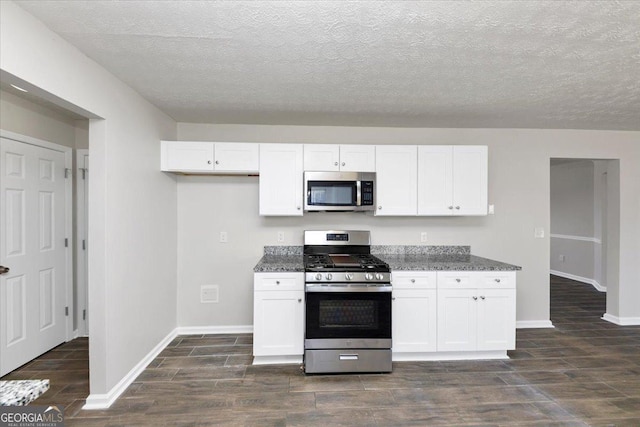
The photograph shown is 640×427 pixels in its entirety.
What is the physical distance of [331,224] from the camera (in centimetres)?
388

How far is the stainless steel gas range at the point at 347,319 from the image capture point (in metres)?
2.93

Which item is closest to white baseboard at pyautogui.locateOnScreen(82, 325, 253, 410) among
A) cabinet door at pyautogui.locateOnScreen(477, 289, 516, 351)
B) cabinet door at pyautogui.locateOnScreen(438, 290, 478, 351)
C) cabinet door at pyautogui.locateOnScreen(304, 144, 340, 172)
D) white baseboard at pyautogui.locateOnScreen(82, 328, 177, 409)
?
white baseboard at pyautogui.locateOnScreen(82, 328, 177, 409)

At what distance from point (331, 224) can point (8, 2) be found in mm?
3043

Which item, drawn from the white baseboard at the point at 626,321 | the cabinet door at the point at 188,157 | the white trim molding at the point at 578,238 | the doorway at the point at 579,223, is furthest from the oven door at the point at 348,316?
the white trim molding at the point at 578,238

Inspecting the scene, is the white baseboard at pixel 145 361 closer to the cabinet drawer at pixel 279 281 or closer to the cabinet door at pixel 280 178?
the cabinet drawer at pixel 279 281

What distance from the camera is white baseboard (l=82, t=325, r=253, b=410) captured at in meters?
2.43

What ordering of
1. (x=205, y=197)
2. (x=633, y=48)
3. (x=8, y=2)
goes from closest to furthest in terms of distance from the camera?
1. (x=8, y=2)
2. (x=633, y=48)
3. (x=205, y=197)

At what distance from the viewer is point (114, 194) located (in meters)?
2.55

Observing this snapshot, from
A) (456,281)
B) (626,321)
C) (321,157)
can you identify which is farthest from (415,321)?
(626,321)

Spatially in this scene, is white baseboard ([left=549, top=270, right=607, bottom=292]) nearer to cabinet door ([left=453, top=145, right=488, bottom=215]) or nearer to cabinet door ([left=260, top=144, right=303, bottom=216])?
cabinet door ([left=453, top=145, right=488, bottom=215])

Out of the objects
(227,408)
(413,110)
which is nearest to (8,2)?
(227,408)

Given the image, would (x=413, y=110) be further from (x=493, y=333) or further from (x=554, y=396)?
(x=554, y=396)

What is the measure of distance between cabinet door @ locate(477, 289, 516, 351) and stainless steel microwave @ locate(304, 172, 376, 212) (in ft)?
4.70

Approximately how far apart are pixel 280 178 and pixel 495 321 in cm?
254
